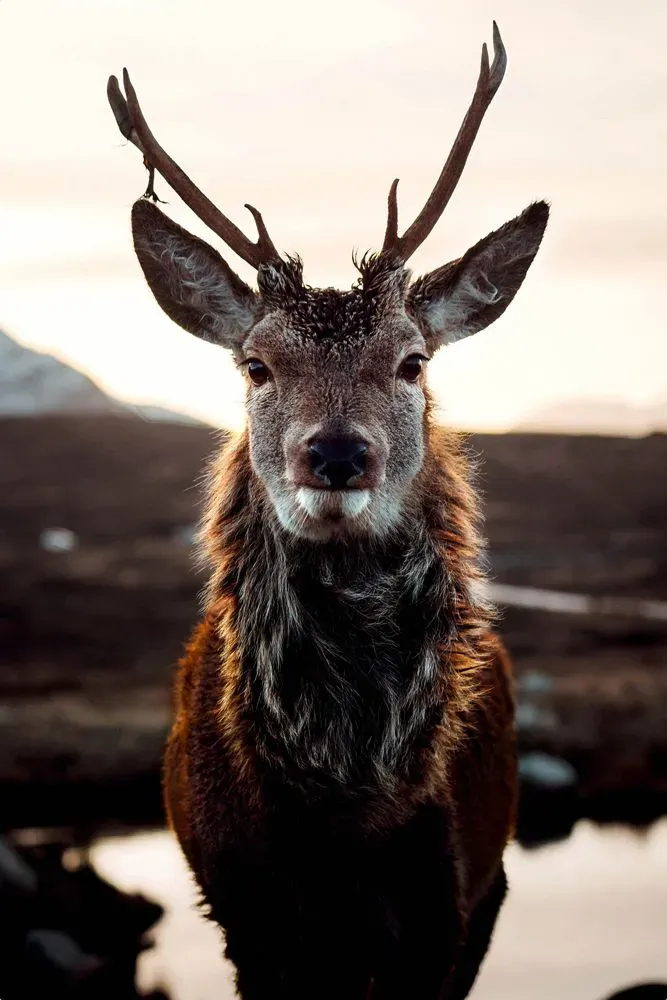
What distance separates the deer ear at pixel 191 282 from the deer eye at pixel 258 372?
202mm

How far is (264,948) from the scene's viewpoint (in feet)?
12.6

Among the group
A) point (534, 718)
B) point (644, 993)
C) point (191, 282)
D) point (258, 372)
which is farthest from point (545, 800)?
point (191, 282)

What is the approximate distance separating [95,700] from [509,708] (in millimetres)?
6727

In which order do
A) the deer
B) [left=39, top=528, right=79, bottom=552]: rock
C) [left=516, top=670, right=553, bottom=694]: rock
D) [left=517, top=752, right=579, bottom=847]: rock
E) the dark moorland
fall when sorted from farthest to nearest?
[left=39, top=528, right=79, bottom=552]: rock
[left=516, top=670, right=553, bottom=694]: rock
the dark moorland
[left=517, top=752, right=579, bottom=847]: rock
the deer

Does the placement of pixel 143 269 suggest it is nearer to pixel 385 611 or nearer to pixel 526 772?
pixel 385 611

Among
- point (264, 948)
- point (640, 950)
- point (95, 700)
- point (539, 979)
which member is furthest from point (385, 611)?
point (95, 700)

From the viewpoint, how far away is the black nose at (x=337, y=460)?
346cm

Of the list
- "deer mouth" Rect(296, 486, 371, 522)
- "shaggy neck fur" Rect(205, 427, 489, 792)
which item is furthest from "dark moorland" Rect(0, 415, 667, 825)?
"deer mouth" Rect(296, 486, 371, 522)

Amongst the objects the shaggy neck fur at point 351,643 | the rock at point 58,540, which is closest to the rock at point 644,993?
the shaggy neck fur at point 351,643

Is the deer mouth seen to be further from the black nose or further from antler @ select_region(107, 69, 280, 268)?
antler @ select_region(107, 69, 280, 268)

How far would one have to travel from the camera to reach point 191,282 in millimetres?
4164

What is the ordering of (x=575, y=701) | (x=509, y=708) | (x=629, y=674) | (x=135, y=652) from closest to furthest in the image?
(x=509, y=708)
(x=575, y=701)
(x=629, y=674)
(x=135, y=652)

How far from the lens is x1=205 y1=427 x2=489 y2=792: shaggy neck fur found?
3.77 metres

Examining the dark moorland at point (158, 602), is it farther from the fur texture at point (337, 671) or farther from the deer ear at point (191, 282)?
the fur texture at point (337, 671)
